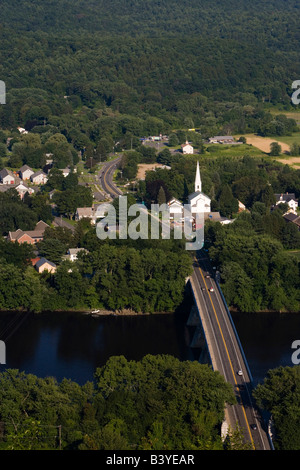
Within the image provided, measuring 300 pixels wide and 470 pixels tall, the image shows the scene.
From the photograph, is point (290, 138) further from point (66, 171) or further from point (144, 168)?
point (66, 171)

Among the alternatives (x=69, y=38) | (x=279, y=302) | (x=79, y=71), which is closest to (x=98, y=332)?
(x=279, y=302)

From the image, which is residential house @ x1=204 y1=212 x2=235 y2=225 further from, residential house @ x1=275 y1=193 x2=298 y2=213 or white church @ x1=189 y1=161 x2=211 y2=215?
residential house @ x1=275 y1=193 x2=298 y2=213

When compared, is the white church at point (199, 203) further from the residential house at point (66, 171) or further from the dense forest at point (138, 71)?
the dense forest at point (138, 71)

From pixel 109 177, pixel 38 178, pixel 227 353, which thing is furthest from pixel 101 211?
pixel 227 353

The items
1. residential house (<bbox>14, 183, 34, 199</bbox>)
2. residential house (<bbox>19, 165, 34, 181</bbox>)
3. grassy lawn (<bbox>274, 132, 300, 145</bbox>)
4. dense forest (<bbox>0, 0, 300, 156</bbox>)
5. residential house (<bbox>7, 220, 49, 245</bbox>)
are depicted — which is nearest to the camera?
residential house (<bbox>7, 220, 49, 245</bbox>)

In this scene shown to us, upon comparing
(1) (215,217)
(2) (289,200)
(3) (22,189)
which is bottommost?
(3) (22,189)

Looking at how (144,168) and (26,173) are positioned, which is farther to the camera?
(144,168)

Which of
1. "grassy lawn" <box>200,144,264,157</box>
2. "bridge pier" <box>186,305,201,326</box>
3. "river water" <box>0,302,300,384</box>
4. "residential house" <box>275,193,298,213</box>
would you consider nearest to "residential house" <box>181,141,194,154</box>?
"grassy lawn" <box>200,144,264,157</box>
